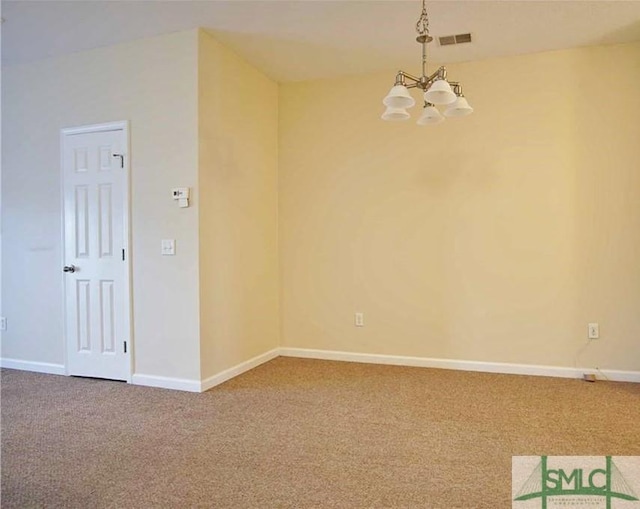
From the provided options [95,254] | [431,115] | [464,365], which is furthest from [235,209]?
[464,365]

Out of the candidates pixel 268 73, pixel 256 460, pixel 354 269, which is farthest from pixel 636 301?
pixel 268 73

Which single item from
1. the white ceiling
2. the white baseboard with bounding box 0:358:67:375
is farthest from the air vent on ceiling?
the white baseboard with bounding box 0:358:67:375

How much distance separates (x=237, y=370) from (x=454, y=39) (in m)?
3.38

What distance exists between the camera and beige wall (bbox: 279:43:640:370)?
152 inches

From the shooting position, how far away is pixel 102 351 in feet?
12.9

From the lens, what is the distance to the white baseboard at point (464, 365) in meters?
3.84

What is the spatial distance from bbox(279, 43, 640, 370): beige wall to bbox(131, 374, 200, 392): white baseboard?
1.40 metres

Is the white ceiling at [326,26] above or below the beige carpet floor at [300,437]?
above

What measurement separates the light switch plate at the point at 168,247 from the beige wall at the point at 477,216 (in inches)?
55.0

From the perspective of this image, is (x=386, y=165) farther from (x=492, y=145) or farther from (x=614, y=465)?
(x=614, y=465)

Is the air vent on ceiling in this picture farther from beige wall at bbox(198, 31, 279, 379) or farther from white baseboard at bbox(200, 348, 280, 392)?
white baseboard at bbox(200, 348, 280, 392)

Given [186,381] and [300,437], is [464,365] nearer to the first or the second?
[300,437]

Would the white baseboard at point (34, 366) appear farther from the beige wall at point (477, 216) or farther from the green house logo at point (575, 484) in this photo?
the green house logo at point (575, 484)

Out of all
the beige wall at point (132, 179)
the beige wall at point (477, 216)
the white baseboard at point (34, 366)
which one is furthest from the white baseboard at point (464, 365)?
the white baseboard at point (34, 366)
